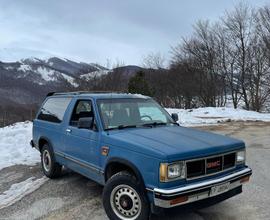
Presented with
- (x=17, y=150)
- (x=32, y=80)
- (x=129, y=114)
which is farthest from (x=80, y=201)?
(x=32, y=80)

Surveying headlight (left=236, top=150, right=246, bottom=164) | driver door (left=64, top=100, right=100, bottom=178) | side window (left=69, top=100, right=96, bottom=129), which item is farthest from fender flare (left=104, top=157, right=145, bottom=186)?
headlight (left=236, top=150, right=246, bottom=164)

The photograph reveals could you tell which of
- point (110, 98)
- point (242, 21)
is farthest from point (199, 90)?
point (110, 98)

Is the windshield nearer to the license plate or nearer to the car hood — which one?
the car hood

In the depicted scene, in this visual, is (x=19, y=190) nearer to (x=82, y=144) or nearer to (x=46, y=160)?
(x=46, y=160)

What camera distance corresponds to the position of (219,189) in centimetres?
457

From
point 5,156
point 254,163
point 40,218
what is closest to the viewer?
point 40,218

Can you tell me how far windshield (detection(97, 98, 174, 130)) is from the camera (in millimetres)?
5570

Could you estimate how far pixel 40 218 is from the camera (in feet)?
17.0

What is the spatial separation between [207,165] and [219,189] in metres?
0.34

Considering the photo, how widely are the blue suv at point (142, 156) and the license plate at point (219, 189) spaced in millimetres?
14

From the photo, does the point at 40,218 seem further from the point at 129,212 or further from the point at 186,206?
the point at 186,206

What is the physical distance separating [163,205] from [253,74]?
96.9 ft

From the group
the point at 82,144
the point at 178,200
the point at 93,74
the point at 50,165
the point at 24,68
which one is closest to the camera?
the point at 178,200

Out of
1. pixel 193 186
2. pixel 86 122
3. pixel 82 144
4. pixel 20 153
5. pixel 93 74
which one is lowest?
pixel 20 153
